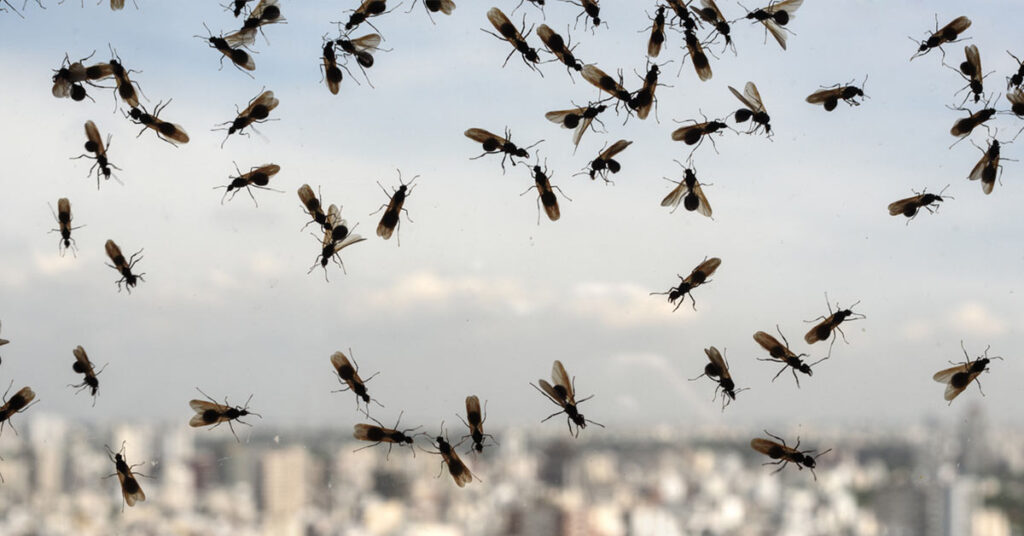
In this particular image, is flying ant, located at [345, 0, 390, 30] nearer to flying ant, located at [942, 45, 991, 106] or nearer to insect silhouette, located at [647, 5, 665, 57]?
insect silhouette, located at [647, 5, 665, 57]

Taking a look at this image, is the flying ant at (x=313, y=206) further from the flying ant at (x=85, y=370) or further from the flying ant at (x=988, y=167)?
the flying ant at (x=988, y=167)

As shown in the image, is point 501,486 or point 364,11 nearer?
point 364,11

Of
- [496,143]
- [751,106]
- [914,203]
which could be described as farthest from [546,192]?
[914,203]

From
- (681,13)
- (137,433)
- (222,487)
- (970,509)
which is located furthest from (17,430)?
(970,509)

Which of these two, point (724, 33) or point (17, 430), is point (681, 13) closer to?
point (724, 33)

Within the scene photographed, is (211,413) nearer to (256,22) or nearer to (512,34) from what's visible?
(256,22)

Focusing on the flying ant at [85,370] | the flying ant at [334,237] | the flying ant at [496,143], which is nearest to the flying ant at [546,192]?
the flying ant at [496,143]
